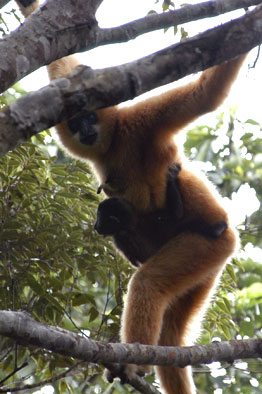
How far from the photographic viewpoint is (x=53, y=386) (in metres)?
6.70

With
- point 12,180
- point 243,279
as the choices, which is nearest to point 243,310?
point 243,279

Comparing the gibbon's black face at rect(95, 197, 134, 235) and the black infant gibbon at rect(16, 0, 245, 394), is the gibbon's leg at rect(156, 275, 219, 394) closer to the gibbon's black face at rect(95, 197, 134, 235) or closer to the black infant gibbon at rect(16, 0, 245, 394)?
the black infant gibbon at rect(16, 0, 245, 394)

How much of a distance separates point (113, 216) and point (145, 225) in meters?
0.54

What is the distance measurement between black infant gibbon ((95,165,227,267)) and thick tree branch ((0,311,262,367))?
4.14 ft

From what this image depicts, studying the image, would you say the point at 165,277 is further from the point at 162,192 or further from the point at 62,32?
the point at 62,32

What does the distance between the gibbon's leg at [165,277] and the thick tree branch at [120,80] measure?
2.06m

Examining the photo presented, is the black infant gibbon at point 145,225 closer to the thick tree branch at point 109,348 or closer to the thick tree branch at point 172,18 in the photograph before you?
the thick tree branch at point 109,348

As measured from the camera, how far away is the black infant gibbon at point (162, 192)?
5012 mm

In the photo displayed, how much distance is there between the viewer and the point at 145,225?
18.9 ft

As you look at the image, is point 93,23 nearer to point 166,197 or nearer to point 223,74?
point 223,74

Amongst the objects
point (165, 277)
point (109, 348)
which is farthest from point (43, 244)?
point (109, 348)

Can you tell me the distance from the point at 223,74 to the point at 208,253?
1605mm

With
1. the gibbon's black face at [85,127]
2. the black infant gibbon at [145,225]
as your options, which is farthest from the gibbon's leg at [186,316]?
the gibbon's black face at [85,127]

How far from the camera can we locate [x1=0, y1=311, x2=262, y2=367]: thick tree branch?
3.19 meters
